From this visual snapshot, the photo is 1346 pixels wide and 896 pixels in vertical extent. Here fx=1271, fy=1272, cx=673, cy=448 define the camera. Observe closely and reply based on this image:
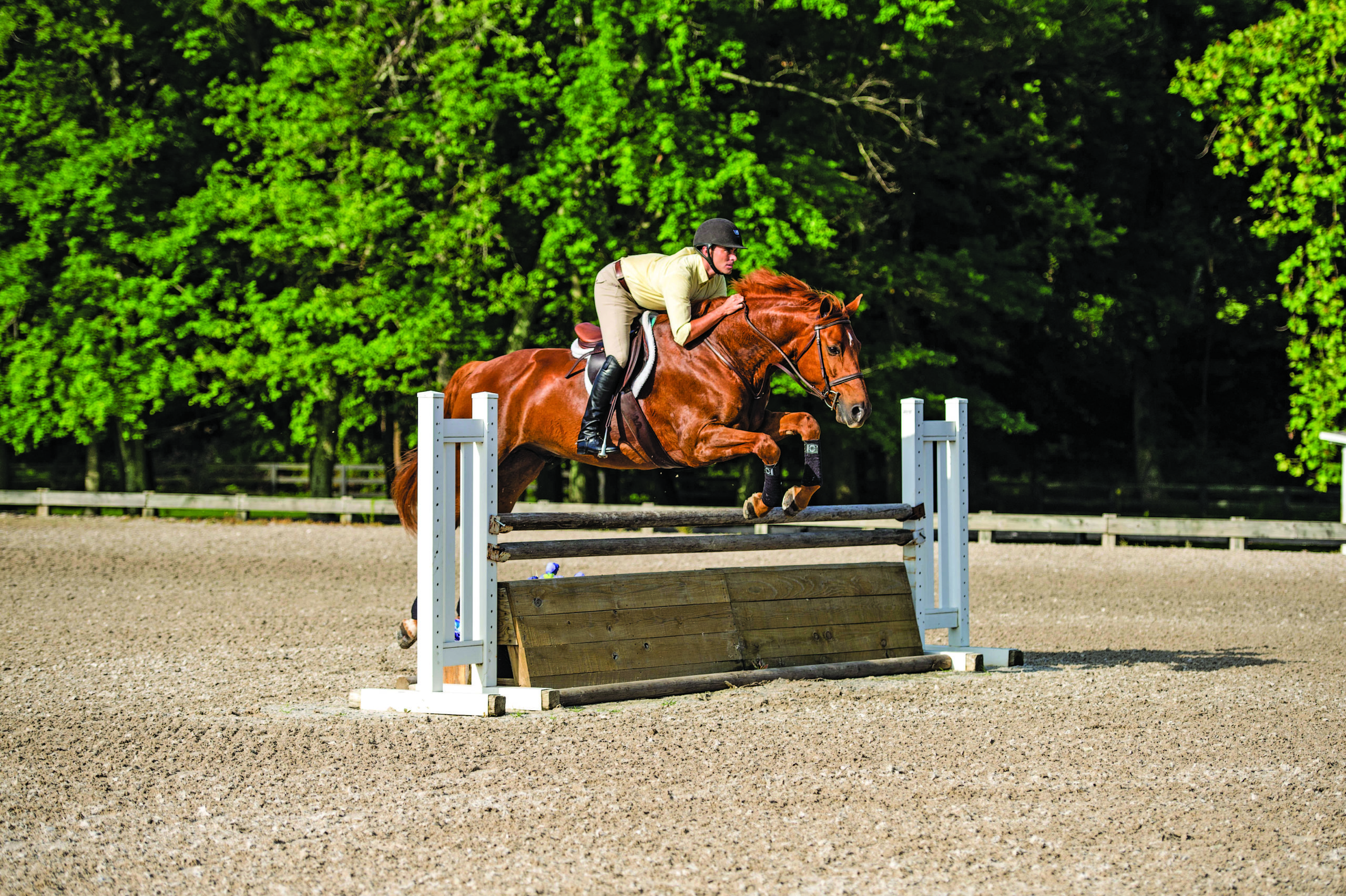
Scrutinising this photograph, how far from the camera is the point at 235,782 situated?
187 inches

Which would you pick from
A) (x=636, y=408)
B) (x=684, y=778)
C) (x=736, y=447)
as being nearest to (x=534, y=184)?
(x=636, y=408)

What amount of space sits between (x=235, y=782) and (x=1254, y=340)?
25.5 metres

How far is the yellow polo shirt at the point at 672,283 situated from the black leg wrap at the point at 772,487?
84cm

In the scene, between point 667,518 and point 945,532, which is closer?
point 667,518

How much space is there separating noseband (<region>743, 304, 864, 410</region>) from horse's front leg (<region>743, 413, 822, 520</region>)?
14 centimetres

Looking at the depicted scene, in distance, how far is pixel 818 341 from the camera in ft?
20.4

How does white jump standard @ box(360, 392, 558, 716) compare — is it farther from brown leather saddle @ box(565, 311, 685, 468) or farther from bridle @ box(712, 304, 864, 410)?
bridle @ box(712, 304, 864, 410)

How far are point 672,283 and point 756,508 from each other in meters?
1.21

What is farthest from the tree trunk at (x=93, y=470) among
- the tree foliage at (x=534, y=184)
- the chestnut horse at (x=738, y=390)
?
the chestnut horse at (x=738, y=390)

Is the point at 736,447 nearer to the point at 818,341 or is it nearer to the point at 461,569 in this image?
the point at 818,341

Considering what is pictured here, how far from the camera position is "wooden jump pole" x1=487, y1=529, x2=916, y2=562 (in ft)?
20.1

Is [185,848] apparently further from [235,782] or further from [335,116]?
[335,116]

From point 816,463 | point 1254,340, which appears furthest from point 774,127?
point 816,463

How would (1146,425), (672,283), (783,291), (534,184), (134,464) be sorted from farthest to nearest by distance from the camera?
(1146,425), (134,464), (534,184), (783,291), (672,283)
